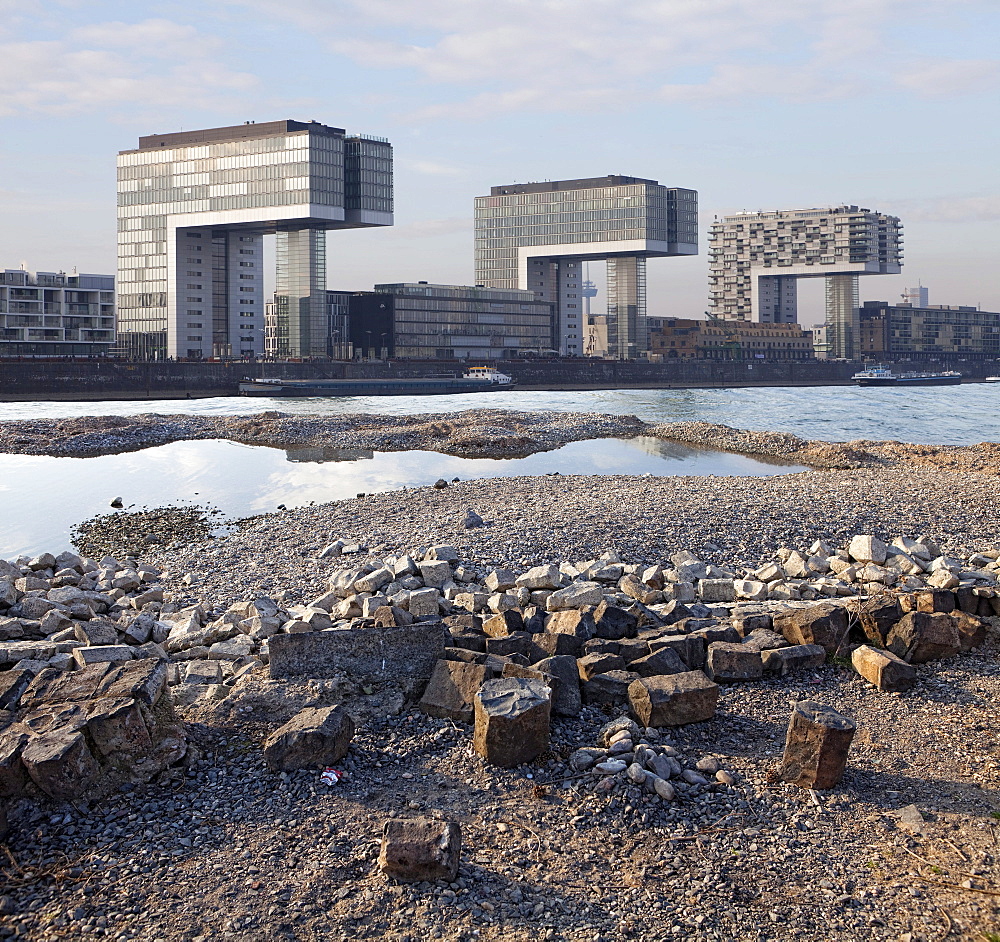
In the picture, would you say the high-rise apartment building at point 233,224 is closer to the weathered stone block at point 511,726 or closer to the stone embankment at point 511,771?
the stone embankment at point 511,771

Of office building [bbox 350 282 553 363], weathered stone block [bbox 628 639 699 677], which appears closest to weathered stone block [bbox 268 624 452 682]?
weathered stone block [bbox 628 639 699 677]

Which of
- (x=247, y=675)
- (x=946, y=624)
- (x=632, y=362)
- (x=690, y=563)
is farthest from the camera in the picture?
(x=632, y=362)

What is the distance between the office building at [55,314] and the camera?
97938 mm

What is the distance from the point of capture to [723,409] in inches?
2522

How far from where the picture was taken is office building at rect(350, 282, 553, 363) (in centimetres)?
12000

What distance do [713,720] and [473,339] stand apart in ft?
400

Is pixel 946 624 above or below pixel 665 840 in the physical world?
above

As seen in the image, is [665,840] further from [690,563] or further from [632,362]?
[632,362]

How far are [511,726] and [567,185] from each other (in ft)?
437

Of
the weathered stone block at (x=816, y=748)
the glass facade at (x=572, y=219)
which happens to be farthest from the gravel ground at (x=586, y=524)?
the glass facade at (x=572, y=219)

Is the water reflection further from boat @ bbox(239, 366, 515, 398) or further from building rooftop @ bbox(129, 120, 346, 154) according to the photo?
building rooftop @ bbox(129, 120, 346, 154)

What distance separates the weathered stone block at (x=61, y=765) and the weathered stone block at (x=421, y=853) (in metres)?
1.90

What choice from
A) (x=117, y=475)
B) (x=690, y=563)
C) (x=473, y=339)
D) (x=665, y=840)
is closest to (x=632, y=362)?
(x=473, y=339)

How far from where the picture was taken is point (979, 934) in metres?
4.68
